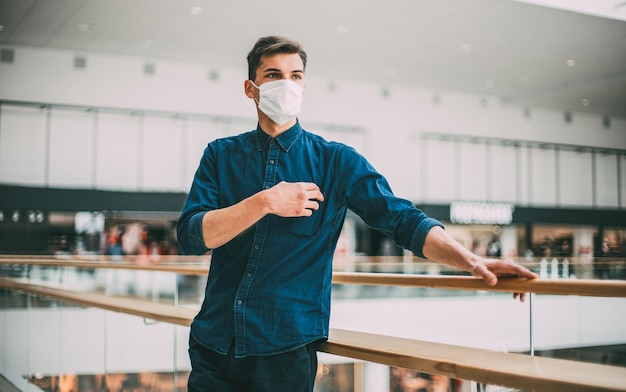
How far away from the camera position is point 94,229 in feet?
62.3

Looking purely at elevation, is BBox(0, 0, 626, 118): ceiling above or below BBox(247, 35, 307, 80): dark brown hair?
above

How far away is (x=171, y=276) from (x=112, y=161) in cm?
900

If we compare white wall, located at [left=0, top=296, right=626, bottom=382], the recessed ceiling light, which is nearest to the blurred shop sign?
the recessed ceiling light

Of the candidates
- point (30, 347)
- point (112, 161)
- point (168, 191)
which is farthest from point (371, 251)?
point (30, 347)

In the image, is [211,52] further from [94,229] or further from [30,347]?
[30,347]

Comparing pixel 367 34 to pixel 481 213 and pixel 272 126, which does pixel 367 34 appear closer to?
pixel 481 213

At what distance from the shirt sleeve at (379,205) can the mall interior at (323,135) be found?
3600 millimetres

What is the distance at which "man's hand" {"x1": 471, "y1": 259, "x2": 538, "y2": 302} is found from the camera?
180cm

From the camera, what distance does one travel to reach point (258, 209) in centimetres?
174

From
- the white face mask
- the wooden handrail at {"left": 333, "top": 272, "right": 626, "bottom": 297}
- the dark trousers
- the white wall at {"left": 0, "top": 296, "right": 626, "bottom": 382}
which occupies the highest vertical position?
the white face mask

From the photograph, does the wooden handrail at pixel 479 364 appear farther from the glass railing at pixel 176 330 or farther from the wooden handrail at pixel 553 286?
the wooden handrail at pixel 553 286

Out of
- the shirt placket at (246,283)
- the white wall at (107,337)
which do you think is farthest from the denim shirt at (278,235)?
the white wall at (107,337)

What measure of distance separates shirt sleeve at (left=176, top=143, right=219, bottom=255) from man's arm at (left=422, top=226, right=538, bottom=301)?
584 millimetres

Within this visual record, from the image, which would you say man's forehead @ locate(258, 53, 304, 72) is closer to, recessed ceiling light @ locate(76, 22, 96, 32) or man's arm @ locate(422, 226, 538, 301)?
man's arm @ locate(422, 226, 538, 301)
